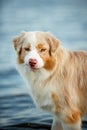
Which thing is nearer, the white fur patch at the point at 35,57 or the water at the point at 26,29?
the white fur patch at the point at 35,57

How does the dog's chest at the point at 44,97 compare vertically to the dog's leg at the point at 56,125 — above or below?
above

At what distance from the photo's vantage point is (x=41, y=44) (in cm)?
207

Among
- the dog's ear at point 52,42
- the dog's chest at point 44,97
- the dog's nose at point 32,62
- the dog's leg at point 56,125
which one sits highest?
the dog's ear at point 52,42

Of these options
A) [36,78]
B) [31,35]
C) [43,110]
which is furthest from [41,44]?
[43,110]

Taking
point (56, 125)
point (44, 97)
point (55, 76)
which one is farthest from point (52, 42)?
point (56, 125)

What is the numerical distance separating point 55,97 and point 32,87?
0.16 m

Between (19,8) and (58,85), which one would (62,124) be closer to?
(58,85)

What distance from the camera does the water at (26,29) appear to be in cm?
220

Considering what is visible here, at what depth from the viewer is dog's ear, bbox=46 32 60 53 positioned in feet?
6.85

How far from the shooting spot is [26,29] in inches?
87.1

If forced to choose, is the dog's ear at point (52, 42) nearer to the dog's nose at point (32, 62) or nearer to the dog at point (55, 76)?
the dog at point (55, 76)

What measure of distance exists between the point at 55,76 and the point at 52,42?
212mm

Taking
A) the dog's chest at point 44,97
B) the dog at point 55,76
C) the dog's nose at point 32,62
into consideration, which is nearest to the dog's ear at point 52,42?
the dog at point 55,76

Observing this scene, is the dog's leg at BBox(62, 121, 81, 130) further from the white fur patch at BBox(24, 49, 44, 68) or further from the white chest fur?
the white fur patch at BBox(24, 49, 44, 68)
